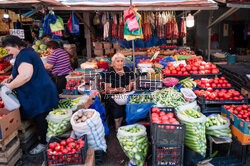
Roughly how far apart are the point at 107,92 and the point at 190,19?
4.01 metres

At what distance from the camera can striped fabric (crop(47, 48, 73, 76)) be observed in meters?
5.23

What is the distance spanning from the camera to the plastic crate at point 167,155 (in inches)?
112

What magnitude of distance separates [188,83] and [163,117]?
181 centimetres

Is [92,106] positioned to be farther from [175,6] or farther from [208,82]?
[175,6]

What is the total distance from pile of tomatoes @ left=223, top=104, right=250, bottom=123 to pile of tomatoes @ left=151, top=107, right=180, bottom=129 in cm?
115

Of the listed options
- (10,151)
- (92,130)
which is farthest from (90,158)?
(10,151)

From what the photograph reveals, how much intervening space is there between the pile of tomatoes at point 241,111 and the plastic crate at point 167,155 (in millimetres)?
1279

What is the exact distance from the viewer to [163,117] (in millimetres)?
3068

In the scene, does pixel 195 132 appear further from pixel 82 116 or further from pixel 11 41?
pixel 11 41

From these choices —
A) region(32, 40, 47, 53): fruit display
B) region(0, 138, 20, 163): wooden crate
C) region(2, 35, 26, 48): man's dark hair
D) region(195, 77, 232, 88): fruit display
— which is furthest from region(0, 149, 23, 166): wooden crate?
region(32, 40, 47, 53): fruit display

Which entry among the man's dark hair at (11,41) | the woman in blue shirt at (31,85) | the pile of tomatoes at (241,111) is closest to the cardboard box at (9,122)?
the woman in blue shirt at (31,85)

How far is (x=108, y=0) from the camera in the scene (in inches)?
240

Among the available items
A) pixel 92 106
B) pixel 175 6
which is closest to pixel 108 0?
pixel 175 6

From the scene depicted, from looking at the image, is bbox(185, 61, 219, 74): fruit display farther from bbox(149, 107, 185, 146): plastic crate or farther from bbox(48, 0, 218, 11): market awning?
bbox(149, 107, 185, 146): plastic crate
